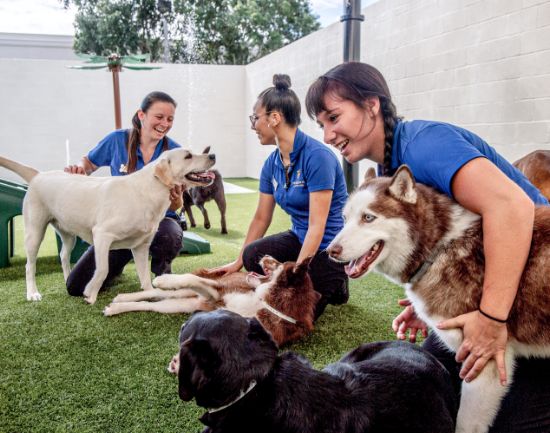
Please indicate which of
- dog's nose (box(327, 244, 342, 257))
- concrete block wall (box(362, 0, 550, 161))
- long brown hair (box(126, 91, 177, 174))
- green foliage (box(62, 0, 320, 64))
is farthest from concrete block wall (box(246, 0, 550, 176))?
green foliage (box(62, 0, 320, 64))

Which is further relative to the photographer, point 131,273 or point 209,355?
point 131,273

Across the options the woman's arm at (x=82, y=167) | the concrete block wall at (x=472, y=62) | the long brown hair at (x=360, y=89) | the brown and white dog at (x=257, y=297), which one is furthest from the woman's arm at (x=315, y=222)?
the concrete block wall at (x=472, y=62)

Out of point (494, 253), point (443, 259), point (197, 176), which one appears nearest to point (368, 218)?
point (443, 259)

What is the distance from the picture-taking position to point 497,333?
4.29 feet

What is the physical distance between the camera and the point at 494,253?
130 cm

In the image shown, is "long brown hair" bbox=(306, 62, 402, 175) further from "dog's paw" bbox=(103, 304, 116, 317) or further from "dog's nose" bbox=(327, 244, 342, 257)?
"dog's paw" bbox=(103, 304, 116, 317)

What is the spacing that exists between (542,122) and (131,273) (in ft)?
13.2

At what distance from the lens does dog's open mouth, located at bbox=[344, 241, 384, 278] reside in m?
A: 1.47

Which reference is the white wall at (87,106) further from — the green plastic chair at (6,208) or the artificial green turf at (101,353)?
the artificial green turf at (101,353)

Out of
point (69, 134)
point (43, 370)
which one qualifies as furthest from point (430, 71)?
point (69, 134)

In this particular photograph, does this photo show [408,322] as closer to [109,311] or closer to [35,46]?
[109,311]

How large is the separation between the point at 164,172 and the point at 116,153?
750 millimetres

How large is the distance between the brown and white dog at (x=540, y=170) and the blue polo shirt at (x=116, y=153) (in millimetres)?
2921

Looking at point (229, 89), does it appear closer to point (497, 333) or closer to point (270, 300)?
point (270, 300)
